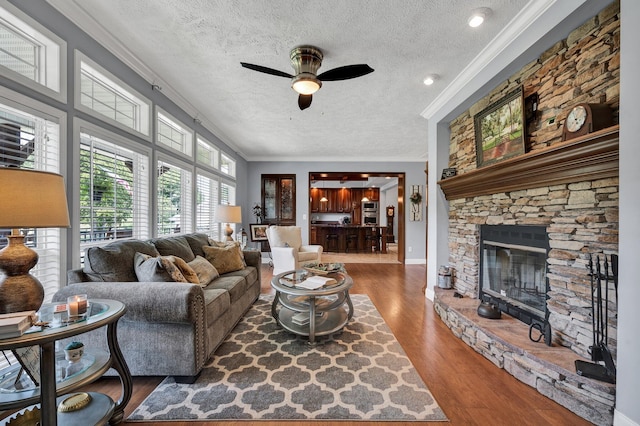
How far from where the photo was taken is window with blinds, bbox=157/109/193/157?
3.36 m

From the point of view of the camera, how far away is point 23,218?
1200mm

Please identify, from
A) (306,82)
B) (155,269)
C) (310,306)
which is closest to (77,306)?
(155,269)

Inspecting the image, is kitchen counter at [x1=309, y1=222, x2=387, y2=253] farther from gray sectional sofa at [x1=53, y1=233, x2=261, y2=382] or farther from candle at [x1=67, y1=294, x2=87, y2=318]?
candle at [x1=67, y1=294, x2=87, y2=318]

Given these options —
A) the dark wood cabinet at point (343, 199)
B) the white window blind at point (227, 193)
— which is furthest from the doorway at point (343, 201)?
the white window blind at point (227, 193)

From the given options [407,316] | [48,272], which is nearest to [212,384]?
[48,272]

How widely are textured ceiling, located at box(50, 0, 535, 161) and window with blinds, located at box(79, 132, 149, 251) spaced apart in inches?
36.4

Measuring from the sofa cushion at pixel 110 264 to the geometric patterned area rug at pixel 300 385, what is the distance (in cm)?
87

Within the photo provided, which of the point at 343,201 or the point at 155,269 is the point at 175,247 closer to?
the point at 155,269

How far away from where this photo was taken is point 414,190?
22.1ft

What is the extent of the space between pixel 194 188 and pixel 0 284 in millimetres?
2921

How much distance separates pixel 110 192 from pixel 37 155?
703 millimetres

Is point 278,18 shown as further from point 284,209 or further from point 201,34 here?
point 284,209

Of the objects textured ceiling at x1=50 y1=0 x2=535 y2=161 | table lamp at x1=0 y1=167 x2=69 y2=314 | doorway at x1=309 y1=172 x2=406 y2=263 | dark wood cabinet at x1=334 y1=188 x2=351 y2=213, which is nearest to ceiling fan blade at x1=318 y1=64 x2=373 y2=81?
textured ceiling at x1=50 y1=0 x2=535 y2=161

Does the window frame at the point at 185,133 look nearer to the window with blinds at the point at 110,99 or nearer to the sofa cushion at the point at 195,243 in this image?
the window with blinds at the point at 110,99
